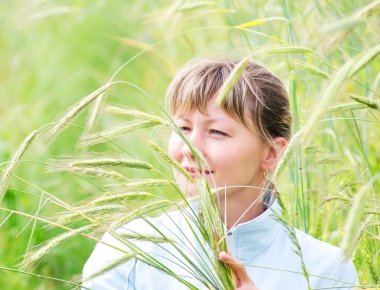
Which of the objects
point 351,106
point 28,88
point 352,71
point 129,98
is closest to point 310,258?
point 351,106

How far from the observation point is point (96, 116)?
6.97 feet

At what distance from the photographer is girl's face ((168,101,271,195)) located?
8.16 feet

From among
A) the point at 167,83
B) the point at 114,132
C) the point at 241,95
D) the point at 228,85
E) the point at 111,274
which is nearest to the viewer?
the point at 228,85

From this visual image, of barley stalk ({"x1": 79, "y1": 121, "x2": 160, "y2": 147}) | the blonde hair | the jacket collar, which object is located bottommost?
the jacket collar

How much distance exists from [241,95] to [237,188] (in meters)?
0.25

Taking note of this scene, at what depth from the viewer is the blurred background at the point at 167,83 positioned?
2.24 m

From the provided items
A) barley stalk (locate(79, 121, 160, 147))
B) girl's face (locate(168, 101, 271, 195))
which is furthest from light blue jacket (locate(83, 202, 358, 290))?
barley stalk (locate(79, 121, 160, 147))

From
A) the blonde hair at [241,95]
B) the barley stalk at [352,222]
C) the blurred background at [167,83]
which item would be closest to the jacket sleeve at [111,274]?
the blurred background at [167,83]

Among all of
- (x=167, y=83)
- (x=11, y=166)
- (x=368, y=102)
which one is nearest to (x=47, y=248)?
(x=11, y=166)

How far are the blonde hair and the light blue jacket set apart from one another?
25cm

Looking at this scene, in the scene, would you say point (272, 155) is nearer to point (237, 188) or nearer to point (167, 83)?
point (237, 188)

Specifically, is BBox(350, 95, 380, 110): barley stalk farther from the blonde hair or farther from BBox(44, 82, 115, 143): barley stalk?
the blonde hair

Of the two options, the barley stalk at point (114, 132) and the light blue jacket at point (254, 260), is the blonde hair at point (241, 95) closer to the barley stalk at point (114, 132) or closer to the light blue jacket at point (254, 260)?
the light blue jacket at point (254, 260)

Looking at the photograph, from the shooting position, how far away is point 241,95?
263cm
